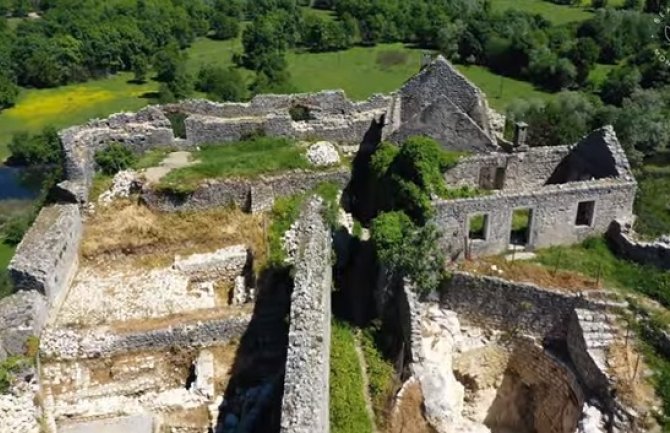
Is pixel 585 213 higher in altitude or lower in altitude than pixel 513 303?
higher

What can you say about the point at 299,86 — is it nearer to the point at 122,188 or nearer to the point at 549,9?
the point at 549,9

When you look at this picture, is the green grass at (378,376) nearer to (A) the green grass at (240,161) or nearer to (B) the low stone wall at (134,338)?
(B) the low stone wall at (134,338)

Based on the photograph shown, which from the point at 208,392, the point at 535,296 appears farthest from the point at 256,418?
the point at 535,296

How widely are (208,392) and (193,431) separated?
1.02 m

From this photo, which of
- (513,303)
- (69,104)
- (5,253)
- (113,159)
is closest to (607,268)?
(513,303)

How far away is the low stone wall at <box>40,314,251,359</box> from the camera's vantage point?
20750 millimetres

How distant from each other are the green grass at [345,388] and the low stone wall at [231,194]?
7082 millimetres

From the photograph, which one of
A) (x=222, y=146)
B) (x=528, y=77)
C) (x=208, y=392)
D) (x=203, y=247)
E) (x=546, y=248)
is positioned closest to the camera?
(x=208, y=392)

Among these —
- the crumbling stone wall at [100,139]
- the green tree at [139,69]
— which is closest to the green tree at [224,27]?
the green tree at [139,69]

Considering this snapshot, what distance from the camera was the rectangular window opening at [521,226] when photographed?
21078 mm

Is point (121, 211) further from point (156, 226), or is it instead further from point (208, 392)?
point (208, 392)

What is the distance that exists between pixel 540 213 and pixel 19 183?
5113cm

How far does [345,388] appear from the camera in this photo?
705 inches

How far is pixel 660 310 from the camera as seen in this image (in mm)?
18531
